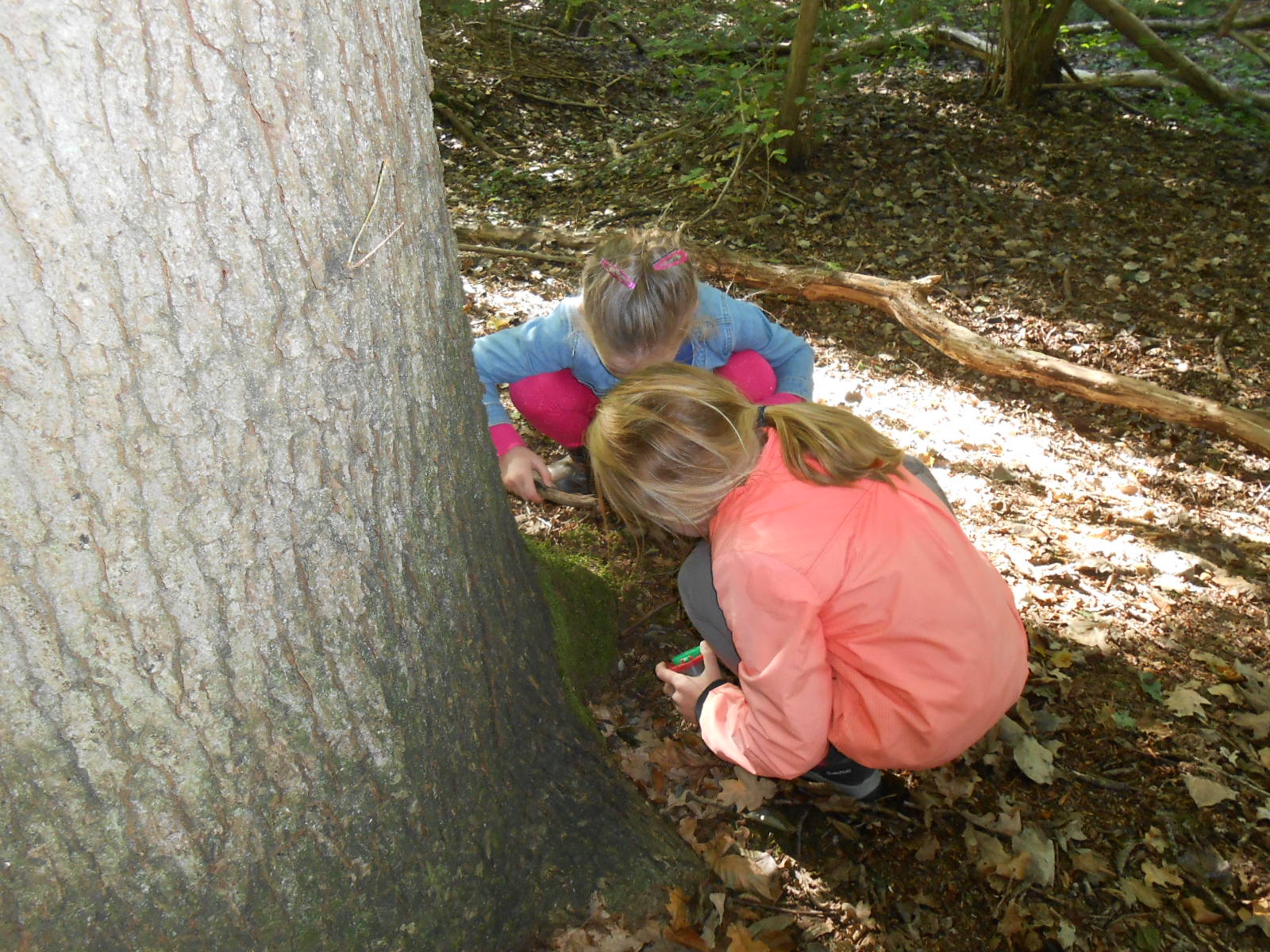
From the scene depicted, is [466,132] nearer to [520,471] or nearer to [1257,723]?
[520,471]

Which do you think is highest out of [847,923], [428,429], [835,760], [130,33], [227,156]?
[130,33]

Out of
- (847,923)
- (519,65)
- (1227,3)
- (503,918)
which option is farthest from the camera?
(519,65)

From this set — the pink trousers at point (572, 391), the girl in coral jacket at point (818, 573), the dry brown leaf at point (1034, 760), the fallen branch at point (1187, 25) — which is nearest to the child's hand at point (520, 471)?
the pink trousers at point (572, 391)

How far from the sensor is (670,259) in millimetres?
2340

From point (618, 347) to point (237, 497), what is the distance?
1312 millimetres

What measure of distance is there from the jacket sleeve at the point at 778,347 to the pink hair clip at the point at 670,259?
37 centimetres

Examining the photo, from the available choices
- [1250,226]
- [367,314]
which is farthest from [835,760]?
[1250,226]

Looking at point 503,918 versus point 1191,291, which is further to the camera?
point 1191,291

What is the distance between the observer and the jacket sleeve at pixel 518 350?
8.70 feet

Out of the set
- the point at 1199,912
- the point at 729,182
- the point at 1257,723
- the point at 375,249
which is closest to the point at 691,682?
the point at 1199,912

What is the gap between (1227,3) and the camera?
6750mm

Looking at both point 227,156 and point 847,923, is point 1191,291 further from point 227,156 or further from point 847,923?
point 227,156

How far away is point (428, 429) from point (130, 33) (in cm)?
68

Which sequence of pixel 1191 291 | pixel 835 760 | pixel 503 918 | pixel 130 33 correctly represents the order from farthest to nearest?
pixel 1191 291, pixel 835 760, pixel 503 918, pixel 130 33
